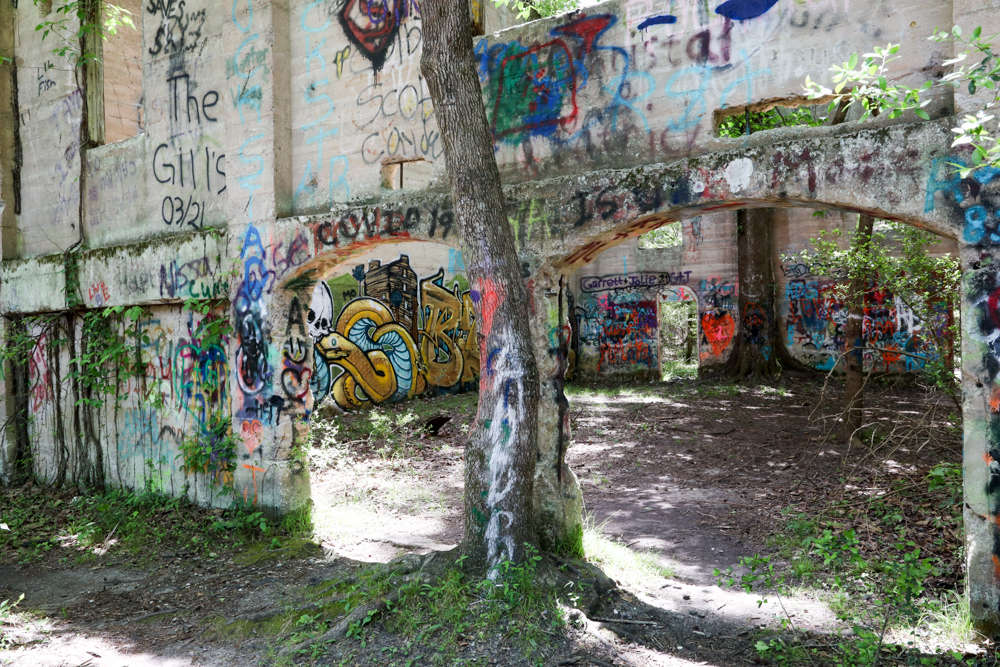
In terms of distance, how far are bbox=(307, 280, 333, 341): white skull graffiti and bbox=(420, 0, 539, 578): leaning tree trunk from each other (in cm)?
776

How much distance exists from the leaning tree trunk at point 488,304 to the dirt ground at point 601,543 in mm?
776

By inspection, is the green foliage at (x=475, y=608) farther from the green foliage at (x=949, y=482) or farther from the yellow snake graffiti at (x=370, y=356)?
the yellow snake graffiti at (x=370, y=356)

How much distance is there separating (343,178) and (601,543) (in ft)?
12.6

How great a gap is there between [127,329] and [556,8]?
7.21 m

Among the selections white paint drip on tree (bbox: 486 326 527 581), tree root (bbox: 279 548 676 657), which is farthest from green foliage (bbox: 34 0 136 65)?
tree root (bbox: 279 548 676 657)

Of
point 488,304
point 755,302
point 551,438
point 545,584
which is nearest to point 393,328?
point 755,302

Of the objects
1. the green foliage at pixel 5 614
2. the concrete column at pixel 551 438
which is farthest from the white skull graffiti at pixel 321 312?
the concrete column at pixel 551 438

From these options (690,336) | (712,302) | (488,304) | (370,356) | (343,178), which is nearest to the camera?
(488,304)

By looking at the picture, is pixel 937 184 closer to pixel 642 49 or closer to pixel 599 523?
pixel 642 49

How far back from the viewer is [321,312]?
39.7ft

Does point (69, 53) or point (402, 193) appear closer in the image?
point (402, 193)

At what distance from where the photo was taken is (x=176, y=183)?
759 centimetres

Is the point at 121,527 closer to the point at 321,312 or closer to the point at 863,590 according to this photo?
the point at 321,312

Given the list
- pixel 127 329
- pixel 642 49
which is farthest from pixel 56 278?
pixel 642 49
